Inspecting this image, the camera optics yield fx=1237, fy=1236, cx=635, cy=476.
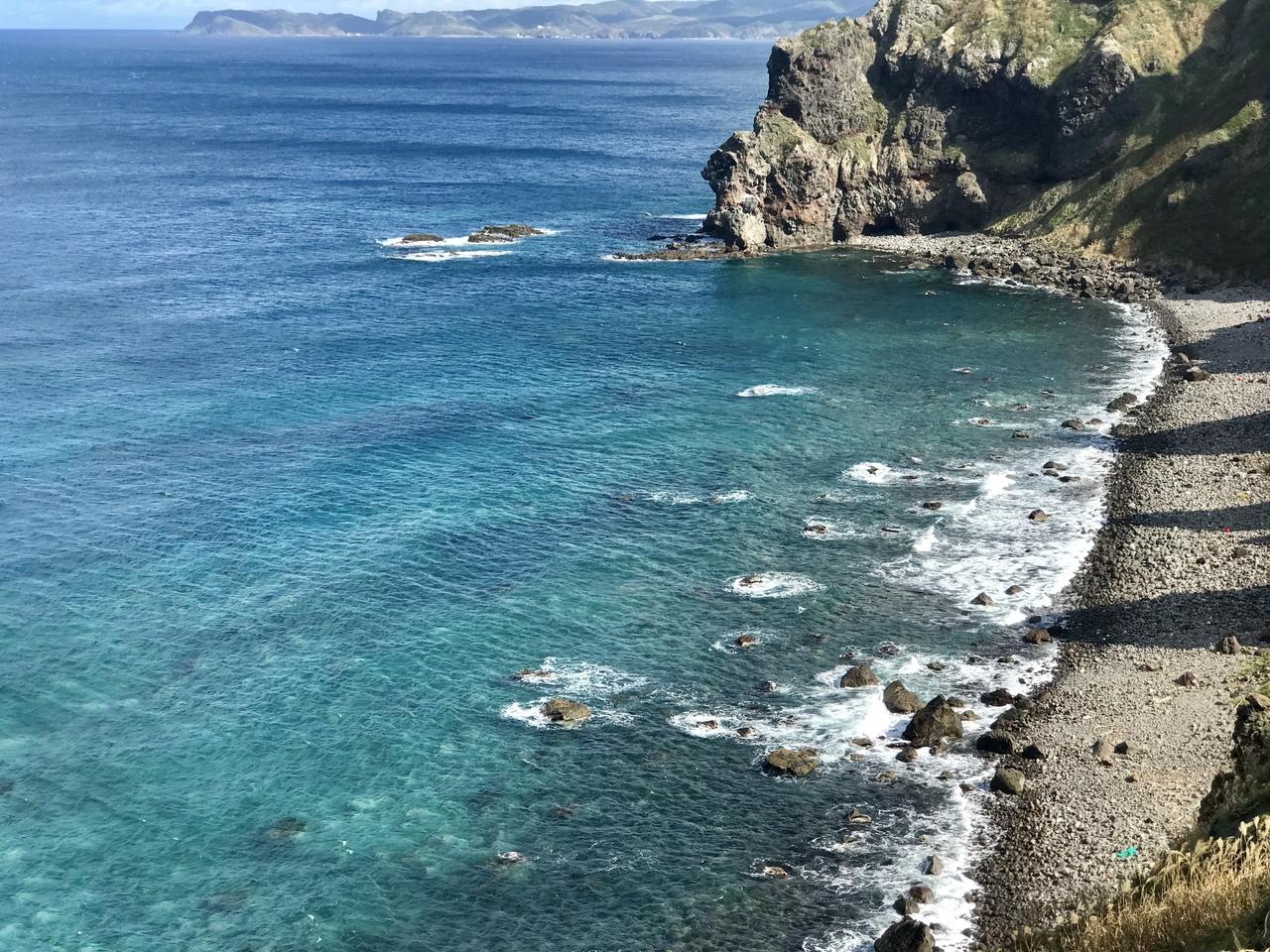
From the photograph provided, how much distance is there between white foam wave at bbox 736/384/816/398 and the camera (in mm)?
106750

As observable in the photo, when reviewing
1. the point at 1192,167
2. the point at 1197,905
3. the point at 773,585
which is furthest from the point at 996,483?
the point at 1192,167

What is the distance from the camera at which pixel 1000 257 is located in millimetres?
143250

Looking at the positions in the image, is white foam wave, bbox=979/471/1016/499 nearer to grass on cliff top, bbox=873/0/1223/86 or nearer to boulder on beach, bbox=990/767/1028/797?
boulder on beach, bbox=990/767/1028/797

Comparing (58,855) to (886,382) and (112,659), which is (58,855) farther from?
(886,382)

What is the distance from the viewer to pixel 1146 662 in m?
62.8

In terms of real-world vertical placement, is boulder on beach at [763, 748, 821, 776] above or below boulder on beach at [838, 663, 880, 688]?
below

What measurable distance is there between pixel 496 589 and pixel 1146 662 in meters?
35.7

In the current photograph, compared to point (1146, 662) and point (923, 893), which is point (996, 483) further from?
point (923, 893)

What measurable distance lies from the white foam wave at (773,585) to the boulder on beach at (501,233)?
337ft

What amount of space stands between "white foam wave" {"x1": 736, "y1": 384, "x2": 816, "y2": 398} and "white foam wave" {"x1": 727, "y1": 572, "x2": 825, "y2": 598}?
34.9 meters

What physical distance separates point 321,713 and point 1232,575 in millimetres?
50336

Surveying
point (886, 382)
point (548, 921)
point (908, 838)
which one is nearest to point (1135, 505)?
point (886, 382)

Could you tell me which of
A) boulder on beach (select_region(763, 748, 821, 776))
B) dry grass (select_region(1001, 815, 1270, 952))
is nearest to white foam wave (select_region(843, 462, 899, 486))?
boulder on beach (select_region(763, 748, 821, 776))

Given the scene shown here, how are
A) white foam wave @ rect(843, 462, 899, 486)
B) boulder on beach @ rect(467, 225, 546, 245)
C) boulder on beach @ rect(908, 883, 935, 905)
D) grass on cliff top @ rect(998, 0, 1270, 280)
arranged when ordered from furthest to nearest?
boulder on beach @ rect(467, 225, 546, 245)
grass on cliff top @ rect(998, 0, 1270, 280)
white foam wave @ rect(843, 462, 899, 486)
boulder on beach @ rect(908, 883, 935, 905)
